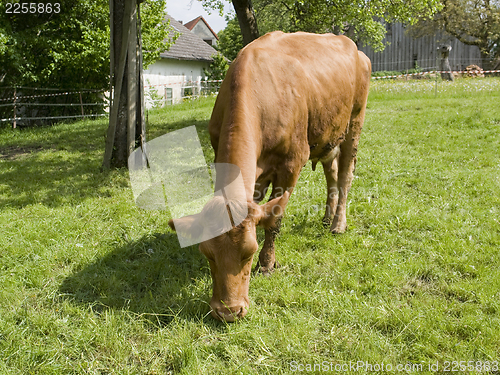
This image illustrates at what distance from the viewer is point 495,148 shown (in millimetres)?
8164

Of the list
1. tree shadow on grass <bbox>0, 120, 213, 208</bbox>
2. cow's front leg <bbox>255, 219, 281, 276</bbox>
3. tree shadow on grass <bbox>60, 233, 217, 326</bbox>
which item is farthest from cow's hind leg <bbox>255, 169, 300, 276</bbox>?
tree shadow on grass <bbox>0, 120, 213, 208</bbox>

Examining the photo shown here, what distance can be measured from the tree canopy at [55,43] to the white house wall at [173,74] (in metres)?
8.33

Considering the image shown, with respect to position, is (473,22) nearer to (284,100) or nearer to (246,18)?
(246,18)

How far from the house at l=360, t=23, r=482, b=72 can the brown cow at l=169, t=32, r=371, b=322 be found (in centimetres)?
3068

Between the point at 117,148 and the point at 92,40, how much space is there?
376 inches

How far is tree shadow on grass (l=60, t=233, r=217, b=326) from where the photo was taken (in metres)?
3.34

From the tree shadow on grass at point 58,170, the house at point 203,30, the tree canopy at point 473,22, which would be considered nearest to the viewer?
the tree shadow on grass at point 58,170

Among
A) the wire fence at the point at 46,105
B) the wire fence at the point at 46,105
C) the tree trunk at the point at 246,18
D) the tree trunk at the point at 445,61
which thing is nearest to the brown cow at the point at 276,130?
the tree trunk at the point at 246,18

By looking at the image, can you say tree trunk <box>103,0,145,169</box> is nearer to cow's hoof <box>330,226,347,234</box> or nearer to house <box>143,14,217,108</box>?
cow's hoof <box>330,226,347,234</box>

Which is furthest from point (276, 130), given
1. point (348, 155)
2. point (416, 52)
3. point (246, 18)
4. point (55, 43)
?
point (416, 52)

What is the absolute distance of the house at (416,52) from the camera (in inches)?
1298

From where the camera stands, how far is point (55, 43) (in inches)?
571

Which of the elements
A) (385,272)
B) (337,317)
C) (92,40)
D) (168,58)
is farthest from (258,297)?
(168,58)

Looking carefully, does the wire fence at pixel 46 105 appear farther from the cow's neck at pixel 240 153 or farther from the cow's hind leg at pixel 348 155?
the cow's neck at pixel 240 153
